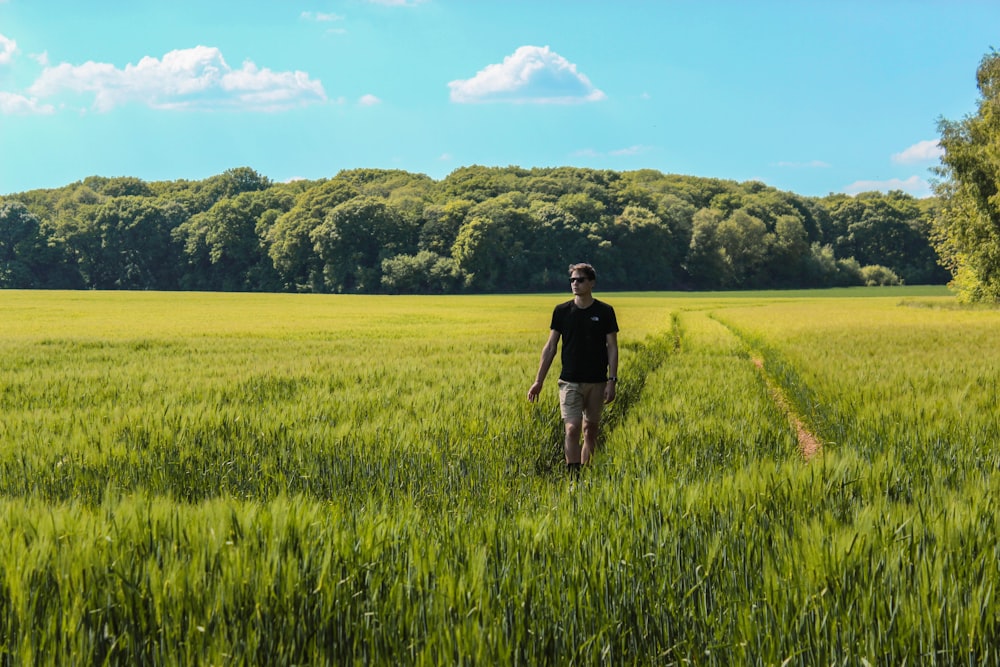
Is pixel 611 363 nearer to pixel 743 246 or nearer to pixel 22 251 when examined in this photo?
pixel 743 246

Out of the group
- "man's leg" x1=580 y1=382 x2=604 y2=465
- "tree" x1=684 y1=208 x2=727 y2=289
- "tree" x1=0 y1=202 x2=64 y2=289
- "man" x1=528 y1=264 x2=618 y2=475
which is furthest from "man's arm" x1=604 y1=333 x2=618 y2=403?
"tree" x1=0 y1=202 x2=64 y2=289

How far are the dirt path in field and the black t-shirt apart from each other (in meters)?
2.34

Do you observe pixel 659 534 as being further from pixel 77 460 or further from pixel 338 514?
pixel 77 460

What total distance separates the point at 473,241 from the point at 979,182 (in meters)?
68.3

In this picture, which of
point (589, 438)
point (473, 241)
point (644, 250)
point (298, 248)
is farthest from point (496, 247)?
point (589, 438)

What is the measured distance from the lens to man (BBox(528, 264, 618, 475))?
808 centimetres

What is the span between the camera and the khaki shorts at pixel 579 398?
27.1ft

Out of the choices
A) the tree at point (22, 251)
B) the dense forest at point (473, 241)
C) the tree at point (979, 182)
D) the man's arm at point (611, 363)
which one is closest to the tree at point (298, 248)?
the dense forest at point (473, 241)

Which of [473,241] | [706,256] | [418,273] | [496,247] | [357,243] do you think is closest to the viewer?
[473,241]

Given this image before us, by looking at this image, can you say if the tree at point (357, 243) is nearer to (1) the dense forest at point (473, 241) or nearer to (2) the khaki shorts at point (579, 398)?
(1) the dense forest at point (473, 241)

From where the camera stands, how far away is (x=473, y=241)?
105m

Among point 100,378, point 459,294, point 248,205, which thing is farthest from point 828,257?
point 100,378

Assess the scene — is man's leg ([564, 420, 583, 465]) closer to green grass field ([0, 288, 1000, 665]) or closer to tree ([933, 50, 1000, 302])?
green grass field ([0, 288, 1000, 665])

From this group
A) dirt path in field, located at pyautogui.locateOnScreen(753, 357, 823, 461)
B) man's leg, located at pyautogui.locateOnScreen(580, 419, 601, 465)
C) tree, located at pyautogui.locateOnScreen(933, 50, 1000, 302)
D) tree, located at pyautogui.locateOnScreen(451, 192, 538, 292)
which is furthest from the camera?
tree, located at pyautogui.locateOnScreen(451, 192, 538, 292)
